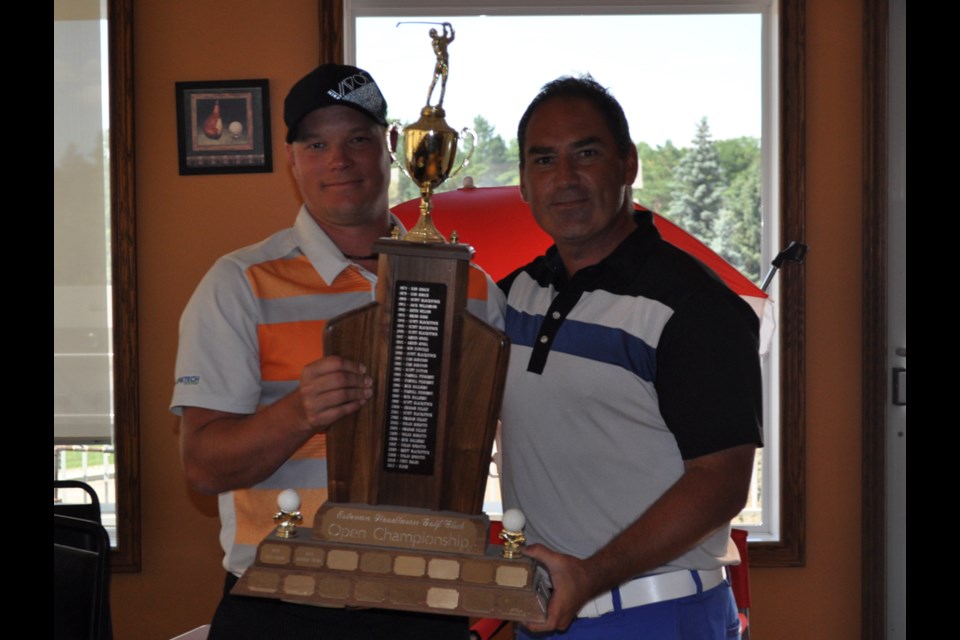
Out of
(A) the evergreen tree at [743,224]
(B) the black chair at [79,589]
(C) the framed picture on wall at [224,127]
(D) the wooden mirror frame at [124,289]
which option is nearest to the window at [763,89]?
(A) the evergreen tree at [743,224]

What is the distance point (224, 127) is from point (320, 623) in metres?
2.22

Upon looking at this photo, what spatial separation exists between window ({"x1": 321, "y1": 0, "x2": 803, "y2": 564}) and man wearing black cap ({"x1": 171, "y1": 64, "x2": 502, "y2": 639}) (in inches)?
73.0

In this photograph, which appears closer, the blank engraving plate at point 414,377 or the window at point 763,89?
the blank engraving plate at point 414,377

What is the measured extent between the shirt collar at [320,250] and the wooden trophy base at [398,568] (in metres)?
0.41

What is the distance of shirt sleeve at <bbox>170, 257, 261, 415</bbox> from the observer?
166cm

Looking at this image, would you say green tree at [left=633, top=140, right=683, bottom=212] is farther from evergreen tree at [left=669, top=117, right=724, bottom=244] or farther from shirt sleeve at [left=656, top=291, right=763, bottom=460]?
shirt sleeve at [left=656, top=291, right=763, bottom=460]

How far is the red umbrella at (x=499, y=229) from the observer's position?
2436 millimetres

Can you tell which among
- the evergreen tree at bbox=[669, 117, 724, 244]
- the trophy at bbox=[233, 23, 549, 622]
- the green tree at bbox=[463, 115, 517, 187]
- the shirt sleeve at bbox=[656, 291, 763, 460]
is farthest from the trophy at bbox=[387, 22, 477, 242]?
the evergreen tree at bbox=[669, 117, 724, 244]

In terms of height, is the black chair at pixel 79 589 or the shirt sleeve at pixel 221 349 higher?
the shirt sleeve at pixel 221 349

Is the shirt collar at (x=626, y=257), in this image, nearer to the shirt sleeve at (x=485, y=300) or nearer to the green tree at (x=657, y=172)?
the shirt sleeve at (x=485, y=300)
